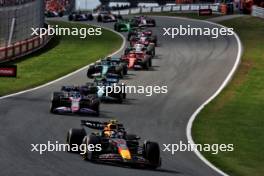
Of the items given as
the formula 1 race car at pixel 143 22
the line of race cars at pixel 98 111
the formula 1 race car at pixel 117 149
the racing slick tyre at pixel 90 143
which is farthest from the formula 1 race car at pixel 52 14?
the racing slick tyre at pixel 90 143

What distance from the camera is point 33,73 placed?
46031 millimetres

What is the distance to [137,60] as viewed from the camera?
4719 centimetres

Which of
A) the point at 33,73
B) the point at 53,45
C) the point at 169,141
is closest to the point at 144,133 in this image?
the point at 169,141

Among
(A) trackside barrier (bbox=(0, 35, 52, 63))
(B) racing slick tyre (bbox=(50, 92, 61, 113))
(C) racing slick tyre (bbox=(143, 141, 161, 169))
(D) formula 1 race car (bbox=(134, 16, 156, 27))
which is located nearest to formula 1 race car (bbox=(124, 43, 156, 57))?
(A) trackside barrier (bbox=(0, 35, 52, 63))

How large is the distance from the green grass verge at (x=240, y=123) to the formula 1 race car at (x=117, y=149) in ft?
7.49

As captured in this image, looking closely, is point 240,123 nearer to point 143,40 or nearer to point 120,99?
point 120,99

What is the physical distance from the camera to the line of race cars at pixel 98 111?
Result: 2067cm

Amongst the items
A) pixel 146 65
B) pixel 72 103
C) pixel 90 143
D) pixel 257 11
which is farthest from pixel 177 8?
pixel 90 143

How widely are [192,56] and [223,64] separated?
4.55 m

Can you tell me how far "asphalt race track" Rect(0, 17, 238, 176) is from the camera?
1998 cm

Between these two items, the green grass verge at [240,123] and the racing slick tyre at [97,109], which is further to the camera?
the racing slick tyre at [97,109]

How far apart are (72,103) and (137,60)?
58.2 ft

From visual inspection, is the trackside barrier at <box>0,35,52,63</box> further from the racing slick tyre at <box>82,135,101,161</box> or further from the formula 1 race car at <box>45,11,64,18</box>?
the formula 1 race car at <box>45,11,64,18</box>

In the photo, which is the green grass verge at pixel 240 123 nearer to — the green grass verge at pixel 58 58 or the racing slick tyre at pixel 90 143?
the racing slick tyre at pixel 90 143
